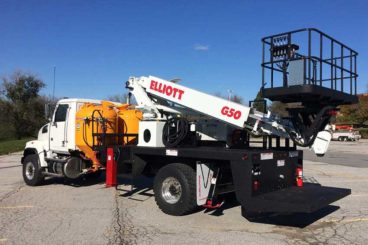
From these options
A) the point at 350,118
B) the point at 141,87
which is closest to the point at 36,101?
the point at 350,118

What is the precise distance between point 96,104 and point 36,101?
58.8m

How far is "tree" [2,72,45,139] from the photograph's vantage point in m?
65.6

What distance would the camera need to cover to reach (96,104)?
1220cm

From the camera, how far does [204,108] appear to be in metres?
8.96

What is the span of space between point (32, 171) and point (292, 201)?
27.8ft

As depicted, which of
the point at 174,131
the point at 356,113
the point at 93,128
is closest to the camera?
the point at 174,131

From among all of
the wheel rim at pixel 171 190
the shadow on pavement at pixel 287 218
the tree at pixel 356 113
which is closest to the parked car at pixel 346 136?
the tree at pixel 356 113

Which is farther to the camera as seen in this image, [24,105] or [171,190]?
[24,105]

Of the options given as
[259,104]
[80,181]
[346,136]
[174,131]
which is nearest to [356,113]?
[346,136]

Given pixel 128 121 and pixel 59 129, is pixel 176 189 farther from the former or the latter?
pixel 59 129

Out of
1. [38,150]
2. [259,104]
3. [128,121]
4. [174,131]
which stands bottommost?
[38,150]

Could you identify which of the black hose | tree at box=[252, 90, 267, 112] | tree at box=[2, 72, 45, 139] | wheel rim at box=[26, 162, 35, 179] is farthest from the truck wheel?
tree at box=[2, 72, 45, 139]

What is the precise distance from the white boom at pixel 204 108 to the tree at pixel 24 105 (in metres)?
57.8

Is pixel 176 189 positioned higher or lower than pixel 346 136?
lower
